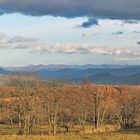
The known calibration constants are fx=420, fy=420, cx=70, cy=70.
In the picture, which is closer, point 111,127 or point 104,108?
point 111,127

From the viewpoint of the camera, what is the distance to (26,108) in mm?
118438

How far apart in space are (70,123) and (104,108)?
15.7 m

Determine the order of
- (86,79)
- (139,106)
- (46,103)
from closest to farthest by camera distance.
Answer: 1. (46,103)
2. (86,79)
3. (139,106)

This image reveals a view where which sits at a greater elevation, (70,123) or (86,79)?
(86,79)

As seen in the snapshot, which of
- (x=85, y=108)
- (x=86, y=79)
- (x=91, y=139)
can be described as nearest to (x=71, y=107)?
(x=85, y=108)

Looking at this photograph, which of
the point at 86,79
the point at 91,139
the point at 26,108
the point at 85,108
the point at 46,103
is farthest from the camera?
the point at 86,79

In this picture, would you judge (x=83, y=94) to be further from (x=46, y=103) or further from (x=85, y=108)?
(x=46, y=103)

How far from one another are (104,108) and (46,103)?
37071 millimetres

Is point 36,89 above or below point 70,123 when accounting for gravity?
above

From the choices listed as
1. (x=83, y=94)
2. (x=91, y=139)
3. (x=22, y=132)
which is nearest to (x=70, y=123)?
(x=83, y=94)

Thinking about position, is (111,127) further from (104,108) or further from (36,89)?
(36,89)

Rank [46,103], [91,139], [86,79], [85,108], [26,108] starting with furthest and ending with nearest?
[86,79] < [85,108] < [46,103] < [26,108] < [91,139]

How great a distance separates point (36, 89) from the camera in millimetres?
119312

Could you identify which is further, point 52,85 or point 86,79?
point 86,79
